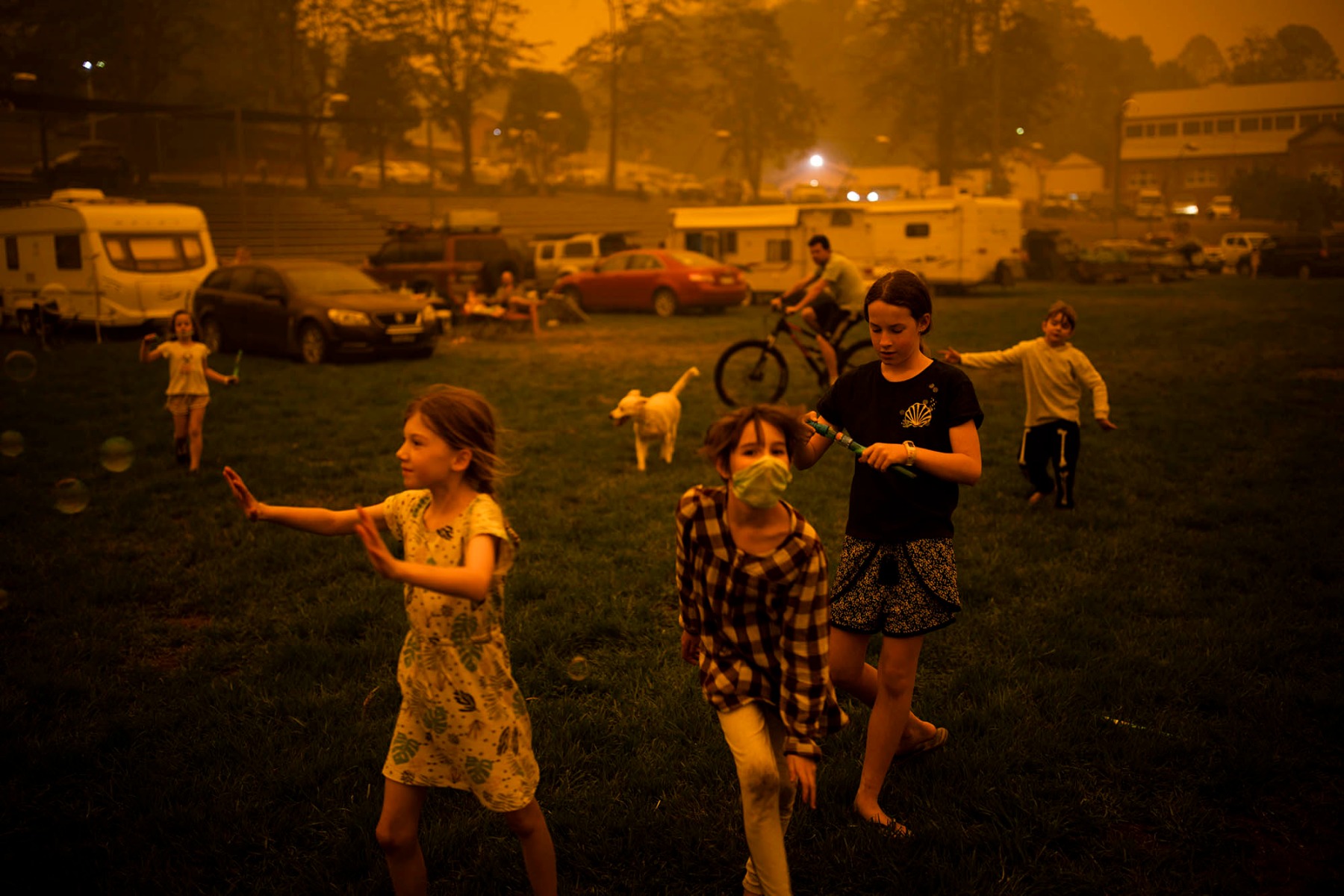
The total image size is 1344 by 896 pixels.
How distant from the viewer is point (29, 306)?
20.6 m

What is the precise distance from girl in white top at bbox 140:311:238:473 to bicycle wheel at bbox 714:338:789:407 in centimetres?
532

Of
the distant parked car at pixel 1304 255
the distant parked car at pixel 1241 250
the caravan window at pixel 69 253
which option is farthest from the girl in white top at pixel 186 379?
the distant parked car at pixel 1241 250

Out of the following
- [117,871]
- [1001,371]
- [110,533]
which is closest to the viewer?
[117,871]

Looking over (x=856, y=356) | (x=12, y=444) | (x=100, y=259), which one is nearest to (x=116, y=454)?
(x=12, y=444)

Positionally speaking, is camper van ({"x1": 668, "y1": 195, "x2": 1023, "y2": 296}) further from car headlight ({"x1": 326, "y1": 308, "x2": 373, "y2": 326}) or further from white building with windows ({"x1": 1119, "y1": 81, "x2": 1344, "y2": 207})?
car headlight ({"x1": 326, "y1": 308, "x2": 373, "y2": 326})

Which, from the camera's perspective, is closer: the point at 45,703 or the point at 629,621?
the point at 45,703

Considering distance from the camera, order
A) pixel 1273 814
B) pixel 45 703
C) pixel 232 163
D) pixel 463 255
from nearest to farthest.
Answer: pixel 1273 814
pixel 45 703
pixel 463 255
pixel 232 163

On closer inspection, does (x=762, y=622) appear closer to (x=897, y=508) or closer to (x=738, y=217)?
(x=897, y=508)

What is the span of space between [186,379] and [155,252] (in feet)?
45.9

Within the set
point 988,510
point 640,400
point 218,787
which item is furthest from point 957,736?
point 640,400

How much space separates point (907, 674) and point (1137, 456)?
682cm

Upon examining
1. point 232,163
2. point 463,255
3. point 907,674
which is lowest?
point 907,674

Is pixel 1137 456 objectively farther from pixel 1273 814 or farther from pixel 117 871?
pixel 117 871

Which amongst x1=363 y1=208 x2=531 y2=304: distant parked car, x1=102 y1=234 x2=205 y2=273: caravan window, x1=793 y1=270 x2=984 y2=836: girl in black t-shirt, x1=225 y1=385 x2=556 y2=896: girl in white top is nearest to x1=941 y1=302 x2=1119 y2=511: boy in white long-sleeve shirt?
x1=793 y1=270 x2=984 y2=836: girl in black t-shirt
